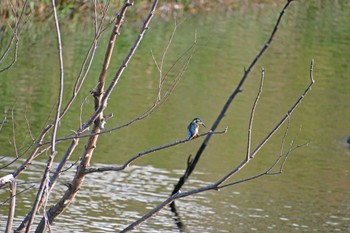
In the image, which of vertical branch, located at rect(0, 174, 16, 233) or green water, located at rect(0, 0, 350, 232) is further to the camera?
green water, located at rect(0, 0, 350, 232)

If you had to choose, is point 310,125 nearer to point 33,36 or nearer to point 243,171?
point 243,171

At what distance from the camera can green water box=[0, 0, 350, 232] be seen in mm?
8750

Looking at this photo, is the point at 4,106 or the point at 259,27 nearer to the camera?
the point at 4,106

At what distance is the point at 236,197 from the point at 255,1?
52.2 feet

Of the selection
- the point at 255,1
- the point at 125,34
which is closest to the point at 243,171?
the point at 125,34

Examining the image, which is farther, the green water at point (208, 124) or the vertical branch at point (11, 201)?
the green water at point (208, 124)

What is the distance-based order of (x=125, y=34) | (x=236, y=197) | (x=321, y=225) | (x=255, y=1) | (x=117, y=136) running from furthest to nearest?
(x=255, y=1), (x=125, y=34), (x=117, y=136), (x=236, y=197), (x=321, y=225)

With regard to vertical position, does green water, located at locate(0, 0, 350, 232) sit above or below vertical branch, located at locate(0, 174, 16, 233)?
below

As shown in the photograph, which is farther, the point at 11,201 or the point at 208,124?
the point at 208,124

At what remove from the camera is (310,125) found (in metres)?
12.3

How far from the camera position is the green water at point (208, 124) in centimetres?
875

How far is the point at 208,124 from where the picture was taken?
38.7 feet

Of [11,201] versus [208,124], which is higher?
[11,201]

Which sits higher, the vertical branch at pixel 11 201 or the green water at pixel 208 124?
the vertical branch at pixel 11 201
